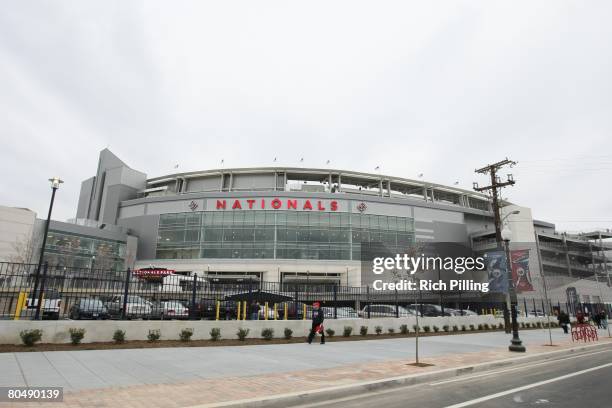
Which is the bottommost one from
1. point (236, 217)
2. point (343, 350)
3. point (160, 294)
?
point (343, 350)

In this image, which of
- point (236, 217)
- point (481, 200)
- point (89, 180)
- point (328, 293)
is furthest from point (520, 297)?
point (89, 180)

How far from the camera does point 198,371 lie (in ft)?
31.2

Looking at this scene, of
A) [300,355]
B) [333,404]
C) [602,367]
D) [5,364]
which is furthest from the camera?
[300,355]

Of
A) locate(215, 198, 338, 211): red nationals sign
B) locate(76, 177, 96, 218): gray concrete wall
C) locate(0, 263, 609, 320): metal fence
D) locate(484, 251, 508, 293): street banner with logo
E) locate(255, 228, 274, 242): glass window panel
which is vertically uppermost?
locate(76, 177, 96, 218): gray concrete wall

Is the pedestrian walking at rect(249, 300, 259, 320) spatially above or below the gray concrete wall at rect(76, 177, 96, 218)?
below

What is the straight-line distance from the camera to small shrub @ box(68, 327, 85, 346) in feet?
43.8

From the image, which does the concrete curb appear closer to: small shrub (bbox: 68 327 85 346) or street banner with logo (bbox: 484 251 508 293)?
small shrub (bbox: 68 327 85 346)

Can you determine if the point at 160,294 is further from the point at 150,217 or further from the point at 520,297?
the point at 520,297

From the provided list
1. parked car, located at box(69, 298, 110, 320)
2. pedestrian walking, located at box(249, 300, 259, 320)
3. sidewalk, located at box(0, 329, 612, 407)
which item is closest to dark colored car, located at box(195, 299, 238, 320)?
pedestrian walking, located at box(249, 300, 259, 320)

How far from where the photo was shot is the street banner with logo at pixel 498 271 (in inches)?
910

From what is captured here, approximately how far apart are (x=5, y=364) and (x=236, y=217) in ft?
166

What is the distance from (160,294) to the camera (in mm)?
17125

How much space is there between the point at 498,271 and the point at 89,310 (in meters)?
23.1

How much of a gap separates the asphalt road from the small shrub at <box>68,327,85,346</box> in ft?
34.8
